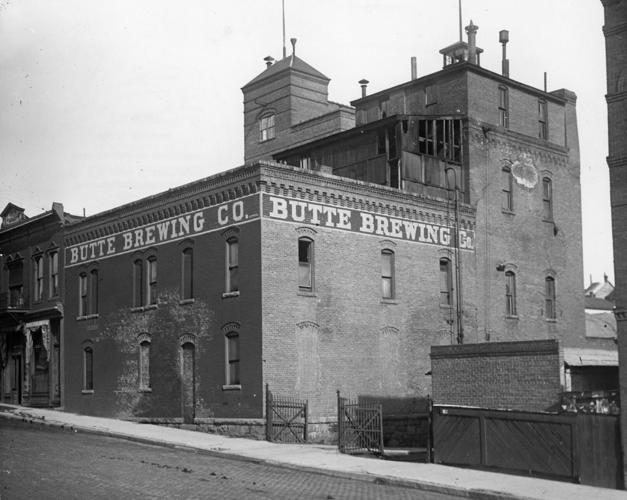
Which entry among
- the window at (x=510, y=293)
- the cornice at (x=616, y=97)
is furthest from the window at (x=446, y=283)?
the cornice at (x=616, y=97)

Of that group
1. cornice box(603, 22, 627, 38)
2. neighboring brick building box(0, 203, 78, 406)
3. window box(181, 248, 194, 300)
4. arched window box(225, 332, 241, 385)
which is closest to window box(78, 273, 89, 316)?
neighboring brick building box(0, 203, 78, 406)

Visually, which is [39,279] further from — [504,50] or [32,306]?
[504,50]

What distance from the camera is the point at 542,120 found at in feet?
131

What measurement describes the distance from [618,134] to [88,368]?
2590 centimetres

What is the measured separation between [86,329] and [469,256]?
55.9 feet

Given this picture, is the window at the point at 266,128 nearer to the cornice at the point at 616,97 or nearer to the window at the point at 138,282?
the window at the point at 138,282

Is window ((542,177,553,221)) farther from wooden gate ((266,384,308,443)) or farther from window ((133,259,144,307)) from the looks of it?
window ((133,259,144,307))

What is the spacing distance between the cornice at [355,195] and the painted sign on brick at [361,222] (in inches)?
8.0

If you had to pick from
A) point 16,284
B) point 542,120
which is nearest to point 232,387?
point 16,284

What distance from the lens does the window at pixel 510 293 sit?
121 feet

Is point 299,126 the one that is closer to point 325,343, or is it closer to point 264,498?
point 325,343

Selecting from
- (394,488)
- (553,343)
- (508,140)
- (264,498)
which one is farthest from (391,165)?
(264,498)

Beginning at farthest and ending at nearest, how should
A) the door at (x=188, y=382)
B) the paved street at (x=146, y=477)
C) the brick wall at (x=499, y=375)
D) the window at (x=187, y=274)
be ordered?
the window at (x=187, y=274) → the door at (x=188, y=382) → the brick wall at (x=499, y=375) → the paved street at (x=146, y=477)

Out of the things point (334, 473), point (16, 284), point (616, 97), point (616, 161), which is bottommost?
point (334, 473)
